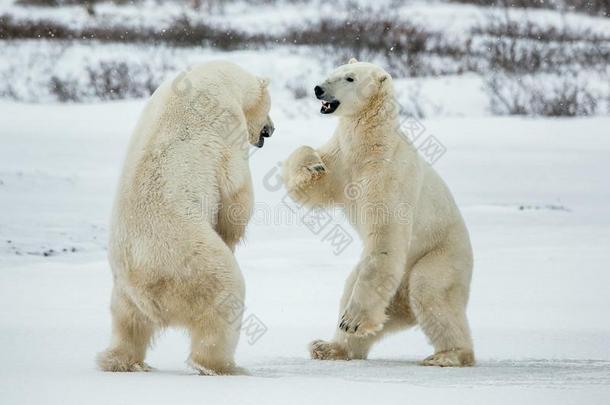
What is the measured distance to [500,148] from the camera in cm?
1138

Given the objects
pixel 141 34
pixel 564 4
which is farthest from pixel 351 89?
pixel 564 4

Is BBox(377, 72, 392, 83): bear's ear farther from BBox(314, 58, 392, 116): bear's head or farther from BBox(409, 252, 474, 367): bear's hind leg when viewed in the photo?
BBox(409, 252, 474, 367): bear's hind leg

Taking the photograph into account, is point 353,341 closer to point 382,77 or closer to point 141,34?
point 382,77

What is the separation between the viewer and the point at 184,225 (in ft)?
10.4

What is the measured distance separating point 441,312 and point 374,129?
2.50 ft

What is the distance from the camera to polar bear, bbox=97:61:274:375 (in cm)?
313

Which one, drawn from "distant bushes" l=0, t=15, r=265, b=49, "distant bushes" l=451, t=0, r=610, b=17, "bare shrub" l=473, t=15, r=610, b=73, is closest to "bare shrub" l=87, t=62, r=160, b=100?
"distant bushes" l=0, t=15, r=265, b=49

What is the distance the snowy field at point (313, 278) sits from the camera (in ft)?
9.85

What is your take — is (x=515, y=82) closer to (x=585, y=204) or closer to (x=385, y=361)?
(x=585, y=204)

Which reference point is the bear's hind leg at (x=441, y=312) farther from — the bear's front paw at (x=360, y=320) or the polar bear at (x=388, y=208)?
the bear's front paw at (x=360, y=320)

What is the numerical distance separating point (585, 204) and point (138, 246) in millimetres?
6549

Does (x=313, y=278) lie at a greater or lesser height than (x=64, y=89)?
greater

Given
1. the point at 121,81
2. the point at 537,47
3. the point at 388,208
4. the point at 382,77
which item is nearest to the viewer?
the point at 388,208

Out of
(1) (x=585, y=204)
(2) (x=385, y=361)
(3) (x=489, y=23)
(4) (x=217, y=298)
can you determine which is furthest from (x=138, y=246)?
(3) (x=489, y=23)
